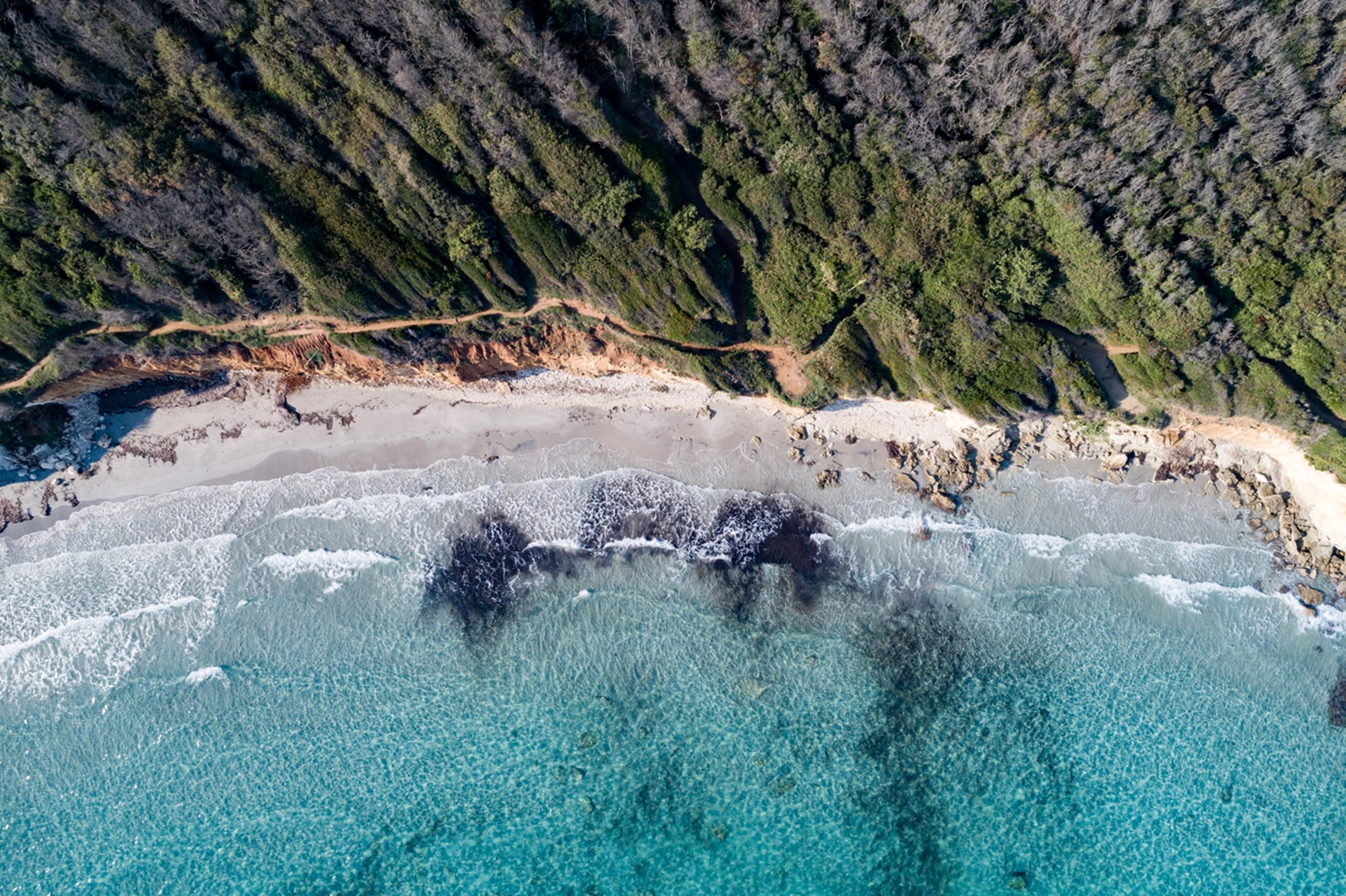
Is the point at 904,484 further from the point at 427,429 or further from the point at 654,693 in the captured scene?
the point at 427,429

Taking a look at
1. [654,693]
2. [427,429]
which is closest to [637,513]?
[654,693]

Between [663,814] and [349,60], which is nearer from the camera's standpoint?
[349,60]

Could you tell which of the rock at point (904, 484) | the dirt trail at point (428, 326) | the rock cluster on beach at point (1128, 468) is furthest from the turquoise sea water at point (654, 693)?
the dirt trail at point (428, 326)

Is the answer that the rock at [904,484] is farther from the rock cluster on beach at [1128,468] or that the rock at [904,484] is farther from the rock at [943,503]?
the rock at [943,503]

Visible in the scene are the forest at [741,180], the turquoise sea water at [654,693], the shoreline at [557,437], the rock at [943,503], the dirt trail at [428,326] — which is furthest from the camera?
the rock at [943,503]

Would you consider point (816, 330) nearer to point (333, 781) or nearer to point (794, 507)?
point (794, 507)

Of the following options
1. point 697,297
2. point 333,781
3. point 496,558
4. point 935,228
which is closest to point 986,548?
point 935,228

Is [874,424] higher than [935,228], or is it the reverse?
[935,228]
